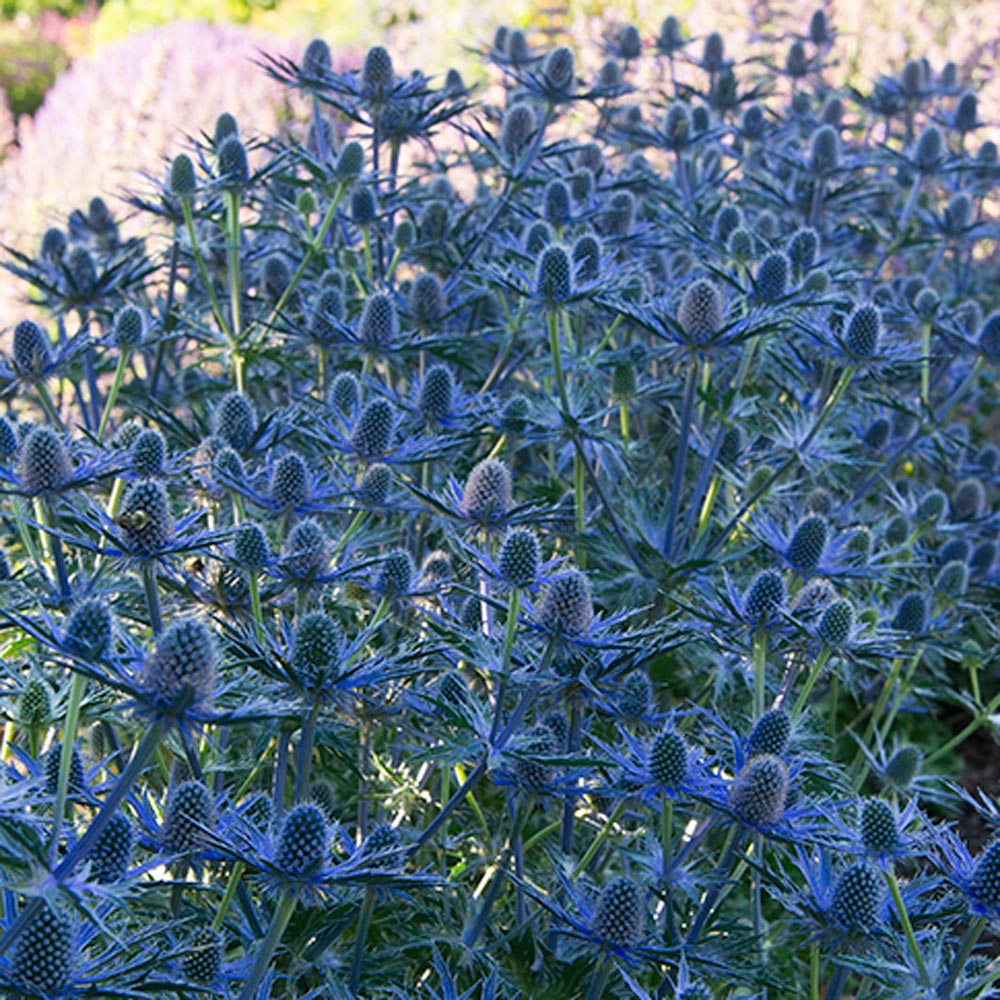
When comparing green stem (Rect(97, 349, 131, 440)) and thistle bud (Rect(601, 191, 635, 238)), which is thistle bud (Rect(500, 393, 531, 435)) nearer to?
green stem (Rect(97, 349, 131, 440))

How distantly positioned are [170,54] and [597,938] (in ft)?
27.1

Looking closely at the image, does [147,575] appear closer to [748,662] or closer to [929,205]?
[748,662]

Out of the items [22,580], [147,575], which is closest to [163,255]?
[22,580]

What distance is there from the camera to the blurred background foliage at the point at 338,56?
6.08 metres

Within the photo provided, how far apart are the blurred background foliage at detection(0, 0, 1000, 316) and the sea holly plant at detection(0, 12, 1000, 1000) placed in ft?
5.06

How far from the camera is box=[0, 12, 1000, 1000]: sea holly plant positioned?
1598 millimetres

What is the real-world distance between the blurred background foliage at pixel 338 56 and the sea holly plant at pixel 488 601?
5.06 ft

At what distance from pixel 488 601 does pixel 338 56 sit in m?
7.39

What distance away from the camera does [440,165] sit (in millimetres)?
3432

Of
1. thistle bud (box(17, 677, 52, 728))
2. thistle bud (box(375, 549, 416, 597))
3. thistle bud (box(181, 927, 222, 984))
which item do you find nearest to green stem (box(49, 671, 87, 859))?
thistle bud (box(17, 677, 52, 728))

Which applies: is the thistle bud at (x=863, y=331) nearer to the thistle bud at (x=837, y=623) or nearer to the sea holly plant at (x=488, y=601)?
the sea holly plant at (x=488, y=601)

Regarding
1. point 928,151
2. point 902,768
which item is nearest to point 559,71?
point 928,151

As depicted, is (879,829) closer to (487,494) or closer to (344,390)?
(487,494)

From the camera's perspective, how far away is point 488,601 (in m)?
1.70
